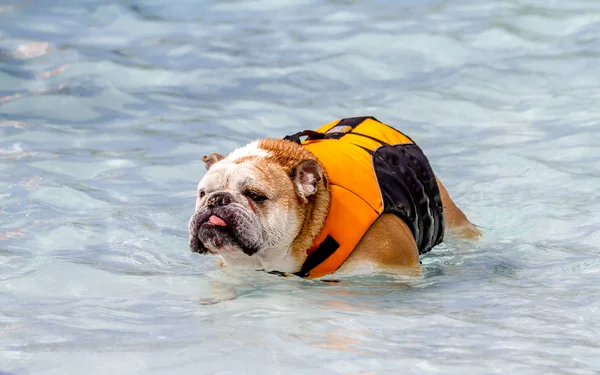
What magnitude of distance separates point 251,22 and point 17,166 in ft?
20.9

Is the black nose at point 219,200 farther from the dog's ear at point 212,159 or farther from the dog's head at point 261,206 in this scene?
the dog's ear at point 212,159

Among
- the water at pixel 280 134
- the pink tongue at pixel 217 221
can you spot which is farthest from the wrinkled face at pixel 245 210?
the water at pixel 280 134

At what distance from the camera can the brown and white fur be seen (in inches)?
221

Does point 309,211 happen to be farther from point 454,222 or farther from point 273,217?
point 454,222

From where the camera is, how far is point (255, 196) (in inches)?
226

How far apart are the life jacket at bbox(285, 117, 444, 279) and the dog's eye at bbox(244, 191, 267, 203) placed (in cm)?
43

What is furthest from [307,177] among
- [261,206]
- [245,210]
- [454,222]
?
[454,222]

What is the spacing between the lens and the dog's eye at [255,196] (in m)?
5.74

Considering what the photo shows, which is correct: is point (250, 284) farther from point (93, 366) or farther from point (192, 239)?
point (93, 366)

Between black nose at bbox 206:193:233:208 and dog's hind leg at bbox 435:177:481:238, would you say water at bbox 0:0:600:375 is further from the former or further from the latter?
black nose at bbox 206:193:233:208

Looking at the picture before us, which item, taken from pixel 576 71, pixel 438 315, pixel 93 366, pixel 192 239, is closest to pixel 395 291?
pixel 438 315

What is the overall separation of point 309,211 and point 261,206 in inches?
12.7

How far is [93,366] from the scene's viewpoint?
4379mm

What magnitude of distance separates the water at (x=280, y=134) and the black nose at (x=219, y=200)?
1.72 feet
